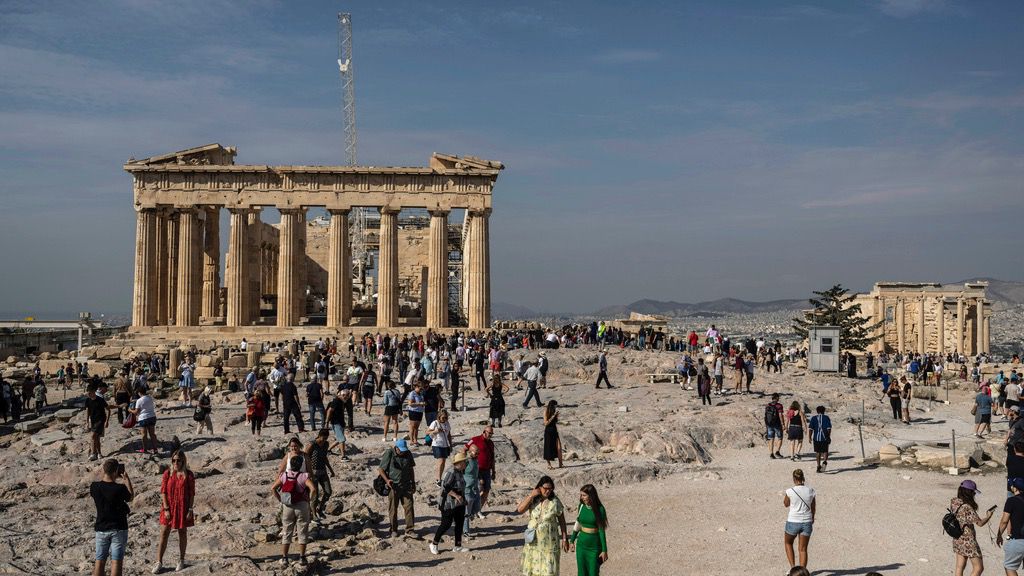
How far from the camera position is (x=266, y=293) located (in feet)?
204

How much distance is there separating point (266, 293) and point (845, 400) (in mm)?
44795

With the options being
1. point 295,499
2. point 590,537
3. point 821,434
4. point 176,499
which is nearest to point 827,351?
point 821,434

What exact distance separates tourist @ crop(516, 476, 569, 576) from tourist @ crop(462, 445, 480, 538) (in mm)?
3531

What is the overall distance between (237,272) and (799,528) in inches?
1515

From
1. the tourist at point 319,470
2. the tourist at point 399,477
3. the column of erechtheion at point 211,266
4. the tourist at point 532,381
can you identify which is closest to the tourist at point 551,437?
the tourist at point 399,477

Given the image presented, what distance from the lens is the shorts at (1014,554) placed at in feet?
34.0

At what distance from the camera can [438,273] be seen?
1831 inches

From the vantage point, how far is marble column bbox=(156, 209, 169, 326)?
46188mm

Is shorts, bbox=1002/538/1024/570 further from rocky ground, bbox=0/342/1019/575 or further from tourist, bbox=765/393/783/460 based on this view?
tourist, bbox=765/393/783/460

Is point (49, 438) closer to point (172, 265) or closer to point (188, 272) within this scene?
point (188, 272)

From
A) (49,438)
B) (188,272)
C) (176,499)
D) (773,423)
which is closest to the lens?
(176,499)

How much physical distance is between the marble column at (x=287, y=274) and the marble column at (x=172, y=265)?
5.89 meters

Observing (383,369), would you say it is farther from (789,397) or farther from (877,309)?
(877,309)

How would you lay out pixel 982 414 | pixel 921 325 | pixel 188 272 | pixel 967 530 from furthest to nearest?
1. pixel 921 325
2. pixel 188 272
3. pixel 982 414
4. pixel 967 530
